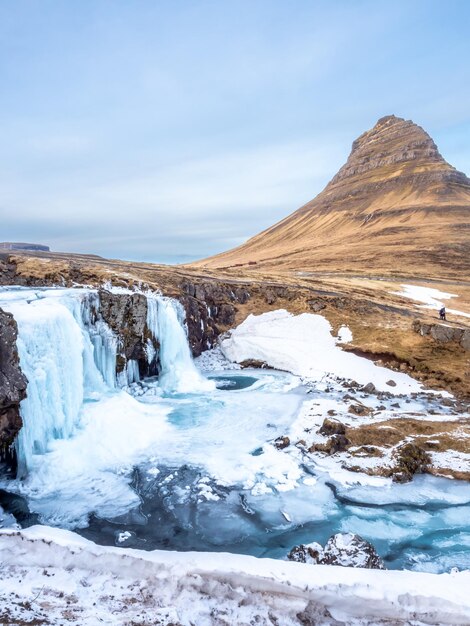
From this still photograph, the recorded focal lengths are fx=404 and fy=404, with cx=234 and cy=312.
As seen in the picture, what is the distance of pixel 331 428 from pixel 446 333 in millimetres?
14146

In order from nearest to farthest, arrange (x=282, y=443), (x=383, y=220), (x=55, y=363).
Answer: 1. (x=282, y=443)
2. (x=55, y=363)
3. (x=383, y=220)

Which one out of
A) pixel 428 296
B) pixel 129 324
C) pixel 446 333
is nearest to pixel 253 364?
pixel 129 324

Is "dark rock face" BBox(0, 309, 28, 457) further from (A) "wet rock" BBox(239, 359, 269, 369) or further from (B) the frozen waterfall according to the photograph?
(A) "wet rock" BBox(239, 359, 269, 369)

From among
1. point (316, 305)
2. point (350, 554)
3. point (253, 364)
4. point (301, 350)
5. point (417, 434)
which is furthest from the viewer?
point (316, 305)

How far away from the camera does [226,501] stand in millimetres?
12508

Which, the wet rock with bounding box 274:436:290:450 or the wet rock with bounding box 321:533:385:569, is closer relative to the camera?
the wet rock with bounding box 321:533:385:569

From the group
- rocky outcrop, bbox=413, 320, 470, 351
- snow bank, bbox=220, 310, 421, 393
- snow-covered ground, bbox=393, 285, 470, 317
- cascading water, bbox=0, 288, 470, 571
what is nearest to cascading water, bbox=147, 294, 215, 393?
cascading water, bbox=0, 288, 470, 571

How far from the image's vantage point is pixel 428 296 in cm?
4600

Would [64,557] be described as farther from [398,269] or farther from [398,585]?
[398,269]

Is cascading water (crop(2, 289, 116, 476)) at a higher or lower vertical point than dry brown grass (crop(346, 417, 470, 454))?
higher

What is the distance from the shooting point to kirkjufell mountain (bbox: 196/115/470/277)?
257 ft

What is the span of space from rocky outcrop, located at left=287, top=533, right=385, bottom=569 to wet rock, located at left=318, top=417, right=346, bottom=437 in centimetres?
816

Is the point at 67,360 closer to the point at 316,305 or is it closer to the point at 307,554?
the point at 307,554

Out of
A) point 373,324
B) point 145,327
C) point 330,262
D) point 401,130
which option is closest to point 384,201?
point 401,130
